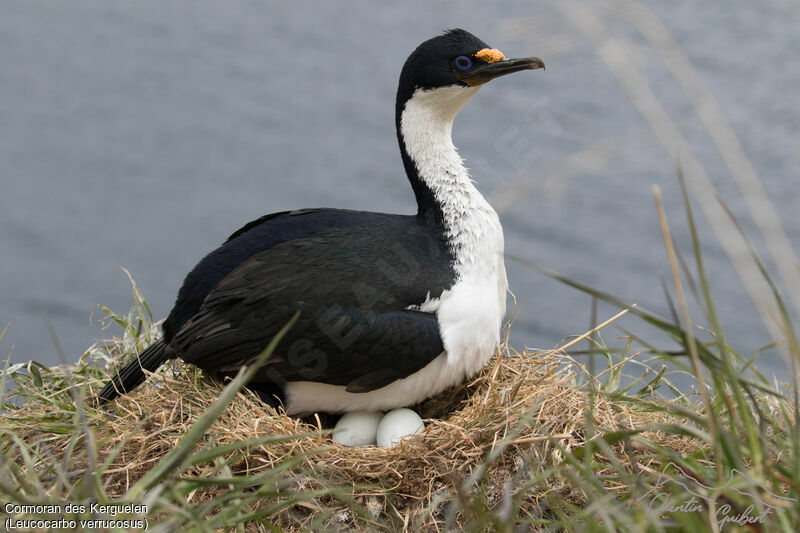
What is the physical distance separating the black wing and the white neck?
21cm

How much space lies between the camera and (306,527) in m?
2.66

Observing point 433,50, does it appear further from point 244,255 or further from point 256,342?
point 256,342

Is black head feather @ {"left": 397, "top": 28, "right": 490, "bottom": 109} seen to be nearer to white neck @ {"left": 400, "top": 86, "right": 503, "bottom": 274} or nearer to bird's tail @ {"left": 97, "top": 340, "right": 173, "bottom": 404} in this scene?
white neck @ {"left": 400, "top": 86, "right": 503, "bottom": 274}

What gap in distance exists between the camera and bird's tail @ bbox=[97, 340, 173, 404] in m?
3.51

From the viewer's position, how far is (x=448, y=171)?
3586mm

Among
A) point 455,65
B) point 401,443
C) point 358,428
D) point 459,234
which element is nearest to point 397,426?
point 358,428

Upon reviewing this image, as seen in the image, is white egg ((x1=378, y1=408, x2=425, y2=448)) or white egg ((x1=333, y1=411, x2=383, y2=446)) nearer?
white egg ((x1=378, y1=408, x2=425, y2=448))

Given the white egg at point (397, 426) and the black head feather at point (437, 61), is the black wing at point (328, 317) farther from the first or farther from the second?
the black head feather at point (437, 61)

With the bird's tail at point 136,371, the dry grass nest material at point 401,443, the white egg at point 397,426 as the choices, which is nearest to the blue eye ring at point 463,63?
the dry grass nest material at point 401,443

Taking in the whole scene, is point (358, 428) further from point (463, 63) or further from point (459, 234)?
point (463, 63)

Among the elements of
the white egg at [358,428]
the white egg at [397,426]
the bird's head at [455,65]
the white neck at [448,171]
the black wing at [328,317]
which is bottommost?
the white egg at [358,428]

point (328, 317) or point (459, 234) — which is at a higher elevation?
point (459, 234)

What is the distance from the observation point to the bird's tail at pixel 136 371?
351 centimetres

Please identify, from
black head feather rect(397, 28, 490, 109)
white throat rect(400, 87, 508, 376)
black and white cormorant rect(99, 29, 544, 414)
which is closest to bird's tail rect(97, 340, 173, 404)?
black and white cormorant rect(99, 29, 544, 414)
